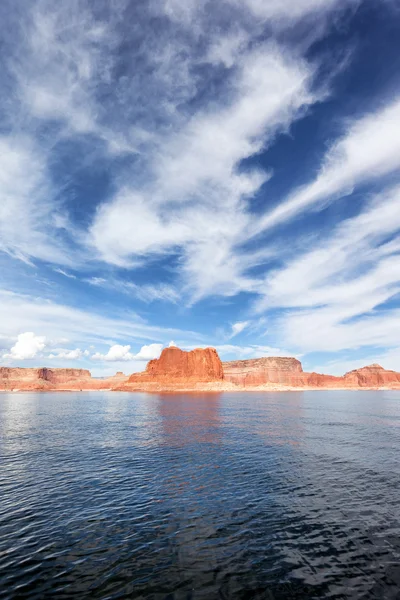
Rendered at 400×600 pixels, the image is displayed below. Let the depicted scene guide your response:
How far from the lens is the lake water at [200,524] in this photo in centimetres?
1148

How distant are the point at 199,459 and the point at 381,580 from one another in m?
19.4

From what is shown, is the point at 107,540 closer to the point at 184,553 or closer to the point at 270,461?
the point at 184,553

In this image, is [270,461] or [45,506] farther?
[270,461]

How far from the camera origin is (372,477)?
2394cm

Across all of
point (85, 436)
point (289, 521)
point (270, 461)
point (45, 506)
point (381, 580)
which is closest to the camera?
point (381, 580)

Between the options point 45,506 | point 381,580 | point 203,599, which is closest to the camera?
point 203,599

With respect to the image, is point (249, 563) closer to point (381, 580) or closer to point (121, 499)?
point (381, 580)

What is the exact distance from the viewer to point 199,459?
29297 mm

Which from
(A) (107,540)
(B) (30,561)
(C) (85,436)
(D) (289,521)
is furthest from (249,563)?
(C) (85,436)

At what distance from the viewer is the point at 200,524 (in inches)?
637

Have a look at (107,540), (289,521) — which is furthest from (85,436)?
(289,521)

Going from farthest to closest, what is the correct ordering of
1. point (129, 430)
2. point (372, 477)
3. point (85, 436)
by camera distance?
point (129, 430) < point (85, 436) < point (372, 477)

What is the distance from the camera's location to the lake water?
37.7ft

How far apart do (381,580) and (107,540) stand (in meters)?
11.4
